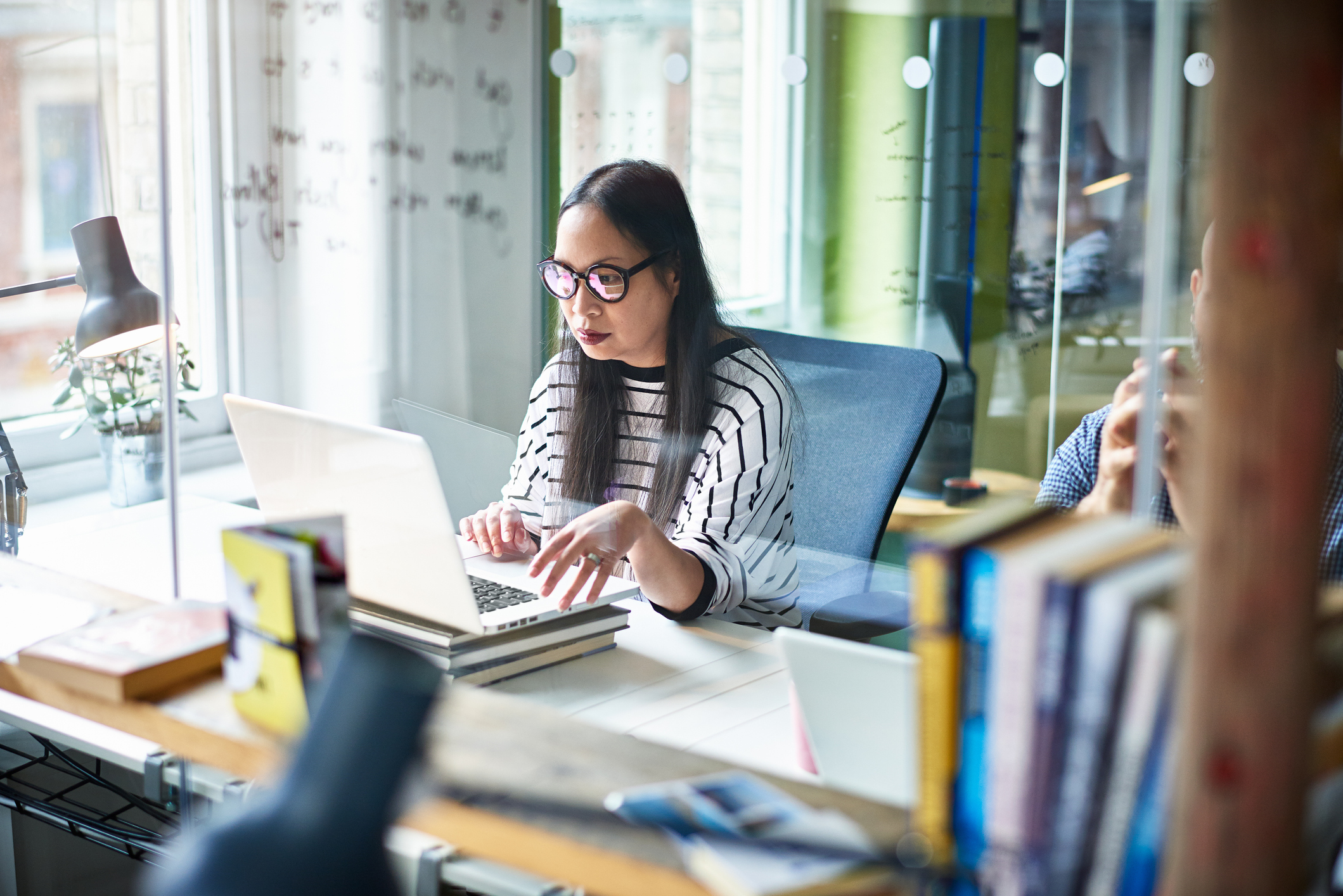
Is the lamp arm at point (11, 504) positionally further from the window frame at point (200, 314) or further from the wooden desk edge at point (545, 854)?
the wooden desk edge at point (545, 854)

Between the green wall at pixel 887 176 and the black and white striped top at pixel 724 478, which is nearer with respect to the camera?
the black and white striped top at pixel 724 478

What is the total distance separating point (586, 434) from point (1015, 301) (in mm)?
1277

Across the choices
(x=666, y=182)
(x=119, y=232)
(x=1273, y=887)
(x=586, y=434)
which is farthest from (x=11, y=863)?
(x=1273, y=887)

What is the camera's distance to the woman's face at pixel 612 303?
1.73m

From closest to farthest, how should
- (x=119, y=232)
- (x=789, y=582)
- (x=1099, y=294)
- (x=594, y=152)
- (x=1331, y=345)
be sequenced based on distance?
(x=1331, y=345)
(x=119, y=232)
(x=789, y=582)
(x=1099, y=294)
(x=594, y=152)

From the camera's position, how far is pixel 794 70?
2.97 m

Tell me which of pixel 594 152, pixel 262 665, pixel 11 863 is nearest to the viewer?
pixel 262 665

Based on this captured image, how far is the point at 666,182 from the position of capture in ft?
5.89

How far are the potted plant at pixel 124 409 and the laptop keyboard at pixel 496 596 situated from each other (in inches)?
25.2

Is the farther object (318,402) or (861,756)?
(318,402)

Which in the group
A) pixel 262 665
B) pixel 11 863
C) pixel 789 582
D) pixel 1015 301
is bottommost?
pixel 11 863

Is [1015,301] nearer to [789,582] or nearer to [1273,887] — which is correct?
[789,582]

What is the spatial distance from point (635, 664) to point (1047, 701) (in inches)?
29.9

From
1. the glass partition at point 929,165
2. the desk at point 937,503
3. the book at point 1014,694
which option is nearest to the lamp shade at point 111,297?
the book at point 1014,694
